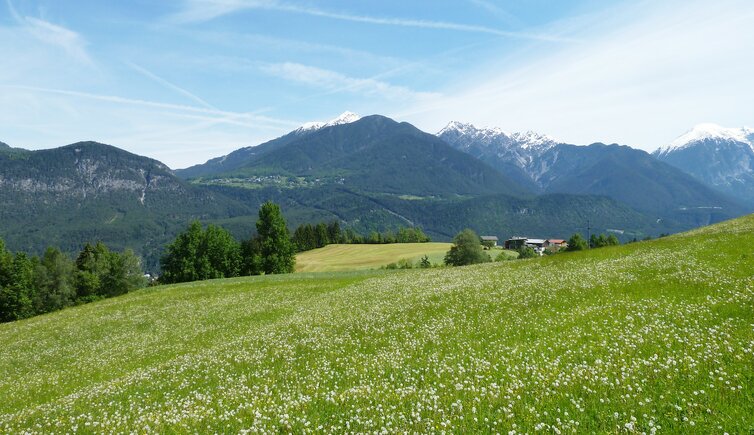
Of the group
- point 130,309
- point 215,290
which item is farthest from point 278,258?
point 130,309

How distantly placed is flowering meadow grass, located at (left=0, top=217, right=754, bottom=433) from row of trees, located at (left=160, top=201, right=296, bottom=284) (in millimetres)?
58242

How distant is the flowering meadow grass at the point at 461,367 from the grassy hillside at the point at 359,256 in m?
87.2

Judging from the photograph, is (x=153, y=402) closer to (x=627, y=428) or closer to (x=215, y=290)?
(x=627, y=428)

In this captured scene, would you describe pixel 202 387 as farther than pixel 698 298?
No

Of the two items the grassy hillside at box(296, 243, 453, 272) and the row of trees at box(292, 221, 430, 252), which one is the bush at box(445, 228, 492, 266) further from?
the row of trees at box(292, 221, 430, 252)

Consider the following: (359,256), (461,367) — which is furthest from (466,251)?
(461,367)

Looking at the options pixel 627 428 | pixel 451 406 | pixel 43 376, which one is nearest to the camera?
pixel 627 428

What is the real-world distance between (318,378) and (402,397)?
365cm

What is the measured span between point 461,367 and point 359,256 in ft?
409

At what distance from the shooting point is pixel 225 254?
88.7m

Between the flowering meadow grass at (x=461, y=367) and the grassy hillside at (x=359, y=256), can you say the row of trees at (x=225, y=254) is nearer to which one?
the grassy hillside at (x=359, y=256)

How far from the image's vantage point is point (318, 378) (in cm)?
1269

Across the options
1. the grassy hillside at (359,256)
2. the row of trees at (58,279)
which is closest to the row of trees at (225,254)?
the row of trees at (58,279)

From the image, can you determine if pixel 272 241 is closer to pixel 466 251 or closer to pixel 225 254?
pixel 225 254
